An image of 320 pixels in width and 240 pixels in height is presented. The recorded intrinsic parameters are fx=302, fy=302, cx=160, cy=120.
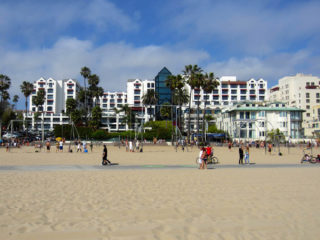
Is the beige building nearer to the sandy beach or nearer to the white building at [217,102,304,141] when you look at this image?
the white building at [217,102,304,141]

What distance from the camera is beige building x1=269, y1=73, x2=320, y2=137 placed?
10041 cm

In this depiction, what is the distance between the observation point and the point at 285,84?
115 meters

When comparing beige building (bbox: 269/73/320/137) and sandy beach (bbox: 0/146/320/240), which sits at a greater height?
beige building (bbox: 269/73/320/137)

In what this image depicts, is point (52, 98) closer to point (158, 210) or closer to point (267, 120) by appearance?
point (267, 120)

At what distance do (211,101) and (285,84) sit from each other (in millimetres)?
29163

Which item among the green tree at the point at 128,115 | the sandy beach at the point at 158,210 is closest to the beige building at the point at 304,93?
the green tree at the point at 128,115

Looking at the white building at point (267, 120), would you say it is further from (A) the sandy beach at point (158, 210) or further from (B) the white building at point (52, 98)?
(A) the sandy beach at point (158, 210)

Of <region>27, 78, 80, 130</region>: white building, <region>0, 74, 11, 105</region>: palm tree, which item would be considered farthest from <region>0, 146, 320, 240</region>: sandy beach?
<region>27, 78, 80, 130</region>: white building

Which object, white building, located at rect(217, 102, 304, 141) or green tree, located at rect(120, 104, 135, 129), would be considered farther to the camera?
green tree, located at rect(120, 104, 135, 129)

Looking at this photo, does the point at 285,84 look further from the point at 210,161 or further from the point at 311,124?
the point at 210,161

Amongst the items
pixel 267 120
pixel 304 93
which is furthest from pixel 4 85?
pixel 304 93

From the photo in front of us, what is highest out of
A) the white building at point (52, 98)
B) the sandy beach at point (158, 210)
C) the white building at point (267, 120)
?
the white building at point (52, 98)

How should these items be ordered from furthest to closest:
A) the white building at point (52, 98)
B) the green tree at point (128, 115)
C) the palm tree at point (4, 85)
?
the white building at point (52, 98), the green tree at point (128, 115), the palm tree at point (4, 85)

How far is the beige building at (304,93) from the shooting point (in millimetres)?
100406
